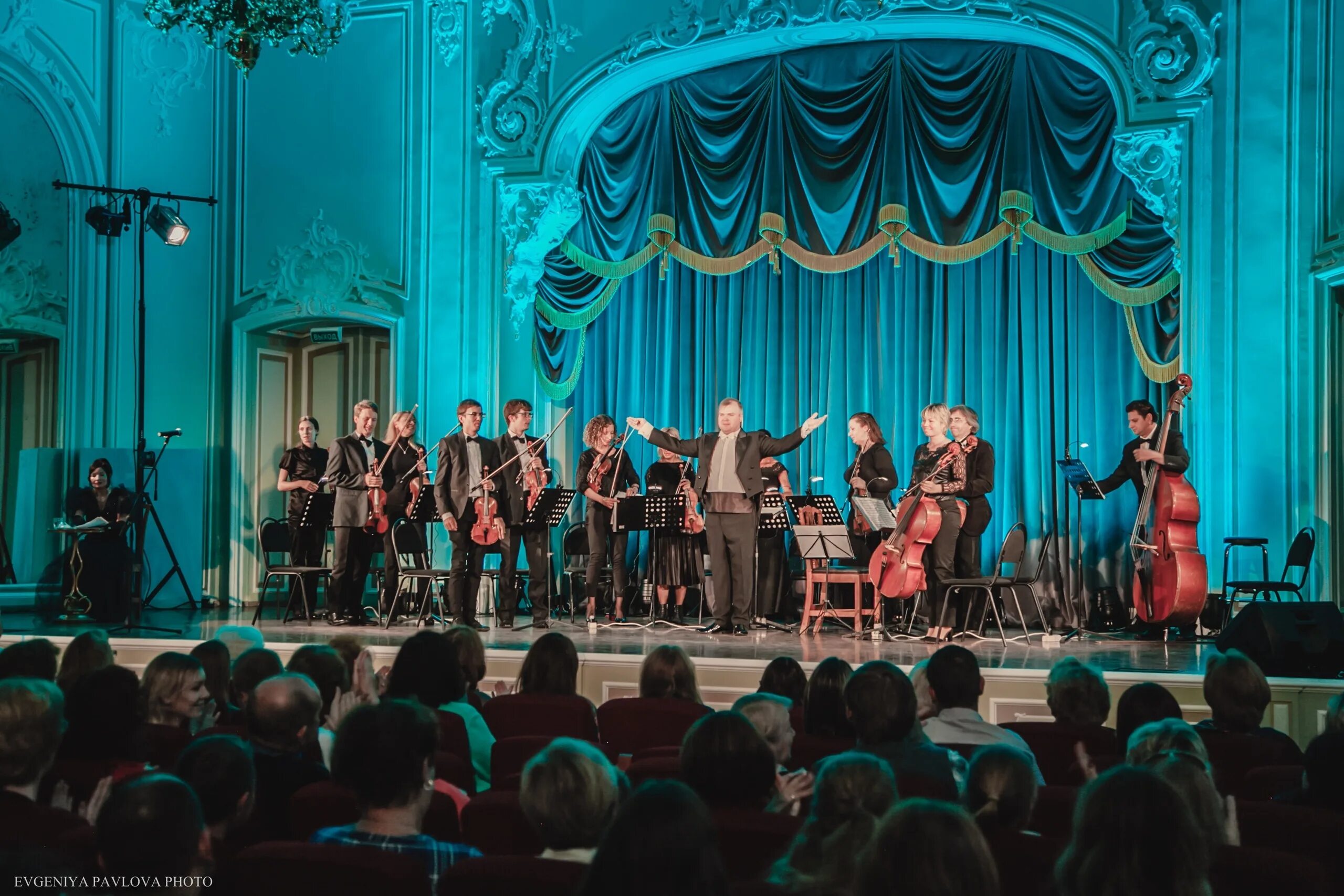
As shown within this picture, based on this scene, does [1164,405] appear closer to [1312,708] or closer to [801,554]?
[801,554]

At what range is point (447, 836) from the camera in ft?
9.59

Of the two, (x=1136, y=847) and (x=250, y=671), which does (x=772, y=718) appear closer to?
Result: (x=1136, y=847)

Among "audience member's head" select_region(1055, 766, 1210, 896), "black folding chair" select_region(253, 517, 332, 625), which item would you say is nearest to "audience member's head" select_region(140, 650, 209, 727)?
"audience member's head" select_region(1055, 766, 1210, 896)

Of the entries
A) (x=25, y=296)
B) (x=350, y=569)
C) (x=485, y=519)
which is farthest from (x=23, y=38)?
(x=485, y=519)

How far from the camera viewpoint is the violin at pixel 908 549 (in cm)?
794

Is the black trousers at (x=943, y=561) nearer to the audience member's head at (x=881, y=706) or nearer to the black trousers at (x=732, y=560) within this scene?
the black trousers at (x=732, y=560)

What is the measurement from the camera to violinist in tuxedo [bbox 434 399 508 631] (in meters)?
8.97

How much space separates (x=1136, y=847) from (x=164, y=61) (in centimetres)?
1181

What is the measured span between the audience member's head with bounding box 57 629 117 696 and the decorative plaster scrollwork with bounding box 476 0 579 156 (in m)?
7.65

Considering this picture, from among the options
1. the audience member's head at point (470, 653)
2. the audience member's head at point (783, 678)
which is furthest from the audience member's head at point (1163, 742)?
the audience member's head at point (470, 653)

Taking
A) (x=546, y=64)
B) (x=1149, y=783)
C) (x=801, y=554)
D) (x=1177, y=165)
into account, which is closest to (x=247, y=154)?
(x=546, y=64)

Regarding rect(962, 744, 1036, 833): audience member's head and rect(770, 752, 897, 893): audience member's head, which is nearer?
rect(770, 752, 897, 893): audience member's head

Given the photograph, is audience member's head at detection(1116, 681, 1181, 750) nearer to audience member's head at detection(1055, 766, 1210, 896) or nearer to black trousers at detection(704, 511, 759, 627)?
audience member's head at detection(1055, 766, 1210, 896)

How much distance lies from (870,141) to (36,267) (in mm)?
7210
